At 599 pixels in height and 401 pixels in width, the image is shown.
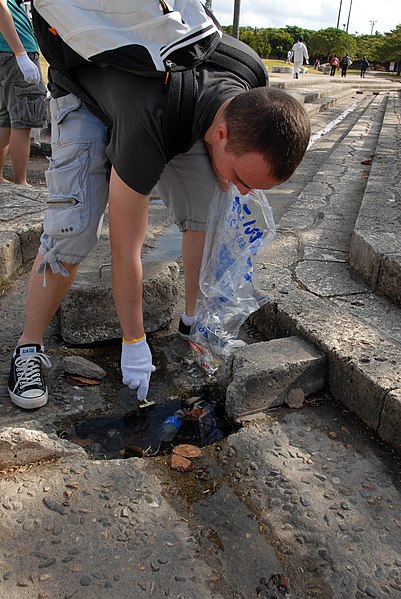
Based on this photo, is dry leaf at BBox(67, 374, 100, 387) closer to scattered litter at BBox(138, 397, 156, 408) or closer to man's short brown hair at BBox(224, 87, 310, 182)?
scattered litter at BBox(138, 397, 156, 408)

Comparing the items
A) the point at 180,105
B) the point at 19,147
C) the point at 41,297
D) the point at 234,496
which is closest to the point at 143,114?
the point at 180,105

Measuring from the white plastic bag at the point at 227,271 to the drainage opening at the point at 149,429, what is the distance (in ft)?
0.69

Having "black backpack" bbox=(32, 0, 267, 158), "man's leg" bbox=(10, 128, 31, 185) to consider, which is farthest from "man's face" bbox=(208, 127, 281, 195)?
"man's leg" bbox=(10, 128, 31, 185)

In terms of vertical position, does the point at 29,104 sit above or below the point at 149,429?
above

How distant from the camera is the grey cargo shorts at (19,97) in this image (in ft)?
10.6

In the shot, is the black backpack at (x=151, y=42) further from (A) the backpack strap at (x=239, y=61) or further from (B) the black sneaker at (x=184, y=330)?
(B) the black sneaker at (x=184, y=330)

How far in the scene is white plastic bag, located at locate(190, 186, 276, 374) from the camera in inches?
75.5

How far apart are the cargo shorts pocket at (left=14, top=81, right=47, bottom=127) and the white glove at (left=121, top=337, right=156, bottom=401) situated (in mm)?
2135

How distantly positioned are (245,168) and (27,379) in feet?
3.03

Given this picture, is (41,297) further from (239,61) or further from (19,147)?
(19,147)

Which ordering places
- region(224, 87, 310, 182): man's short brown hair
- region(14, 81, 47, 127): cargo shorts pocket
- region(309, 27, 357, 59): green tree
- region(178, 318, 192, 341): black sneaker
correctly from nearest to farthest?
region(224, 87, 310, 182): man's short brown hair < region(178, 318, 192, 341): black sneaker < region(14, 81, 47, 127): cargo shorts pocket < region(309, 27, 357, 59): green tree

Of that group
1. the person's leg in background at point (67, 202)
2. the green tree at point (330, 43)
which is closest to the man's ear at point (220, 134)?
the person's leg in background at point (67, 202)

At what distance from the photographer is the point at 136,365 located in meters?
1.67

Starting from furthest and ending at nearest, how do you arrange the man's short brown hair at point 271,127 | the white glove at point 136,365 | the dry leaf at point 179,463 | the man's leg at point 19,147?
the man's leg at point 19,147, the white glove at point 136,365, the dry leaf at point 179,463, the man's short brown hair at point 271,127
